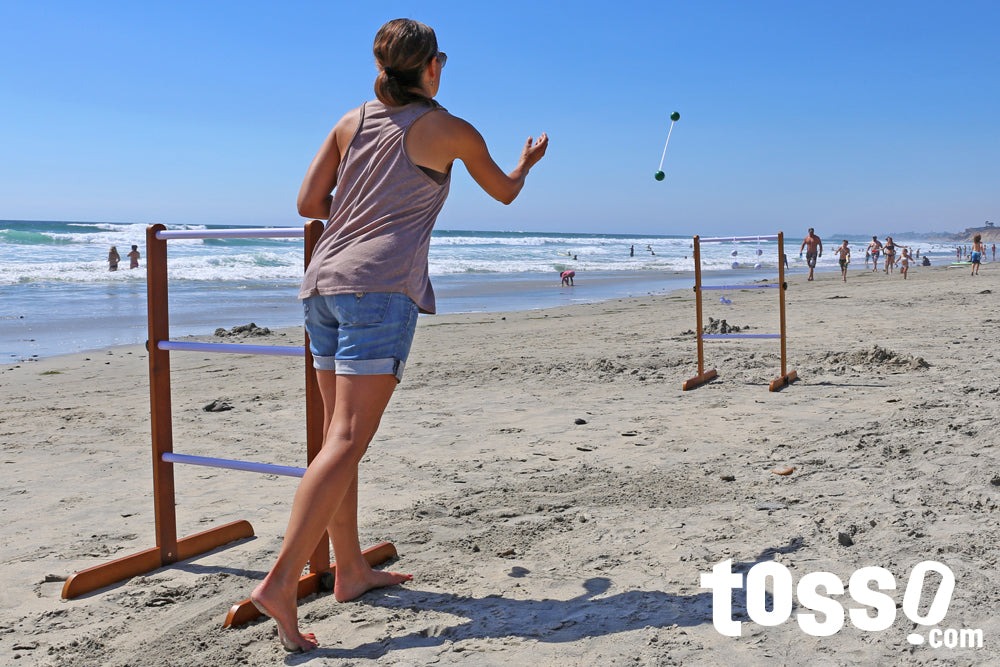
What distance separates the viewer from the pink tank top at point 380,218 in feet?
7.63

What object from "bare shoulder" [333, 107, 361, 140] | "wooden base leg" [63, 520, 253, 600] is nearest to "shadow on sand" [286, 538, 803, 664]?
"wooden base leg" [63, 520, 253, 600]

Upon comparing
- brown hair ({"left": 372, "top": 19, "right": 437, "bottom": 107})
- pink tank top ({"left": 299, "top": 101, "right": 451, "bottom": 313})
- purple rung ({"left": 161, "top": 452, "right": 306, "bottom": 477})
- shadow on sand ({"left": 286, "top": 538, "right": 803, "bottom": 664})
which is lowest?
shadow on sand ({"left": 286, "top": 538, "right": 803, "bottom": 664})

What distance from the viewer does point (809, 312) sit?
1288cm

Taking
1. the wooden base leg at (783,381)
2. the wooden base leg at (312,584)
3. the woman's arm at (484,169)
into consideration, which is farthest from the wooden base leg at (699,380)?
the woman's arm at (484,169)

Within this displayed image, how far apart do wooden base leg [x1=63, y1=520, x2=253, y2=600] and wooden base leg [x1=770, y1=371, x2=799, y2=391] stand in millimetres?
4518

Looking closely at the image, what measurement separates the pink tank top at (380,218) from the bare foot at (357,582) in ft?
3.32

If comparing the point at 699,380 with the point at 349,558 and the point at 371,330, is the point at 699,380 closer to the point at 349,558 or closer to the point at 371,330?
the point at 349,558

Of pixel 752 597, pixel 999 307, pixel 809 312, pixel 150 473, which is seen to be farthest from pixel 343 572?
pixel 999 307

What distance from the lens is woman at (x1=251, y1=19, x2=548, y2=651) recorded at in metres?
2.33

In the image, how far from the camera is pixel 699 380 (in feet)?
23.0

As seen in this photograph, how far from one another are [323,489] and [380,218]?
800 mm

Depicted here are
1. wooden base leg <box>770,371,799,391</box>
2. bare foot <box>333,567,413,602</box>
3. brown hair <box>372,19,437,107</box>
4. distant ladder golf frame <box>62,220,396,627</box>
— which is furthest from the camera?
wooden base leg <box>770,371,799,391</box>

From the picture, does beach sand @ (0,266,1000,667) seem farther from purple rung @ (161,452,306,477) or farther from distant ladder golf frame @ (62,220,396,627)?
purple rung @ (161,452,306,477)

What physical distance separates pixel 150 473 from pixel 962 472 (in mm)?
4205
